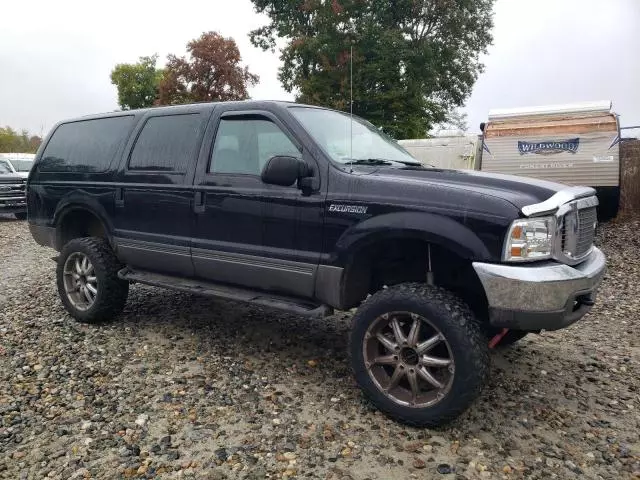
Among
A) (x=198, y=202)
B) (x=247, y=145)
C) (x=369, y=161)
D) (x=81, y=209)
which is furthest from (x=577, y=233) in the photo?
(x=81, y=209)

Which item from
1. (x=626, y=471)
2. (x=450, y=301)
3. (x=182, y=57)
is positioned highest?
(x=182, y=57)

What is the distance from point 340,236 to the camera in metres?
3.39

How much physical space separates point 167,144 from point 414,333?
105 inches

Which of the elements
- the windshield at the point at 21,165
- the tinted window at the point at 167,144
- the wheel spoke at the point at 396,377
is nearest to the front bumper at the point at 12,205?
the windshield at the point at 21,165

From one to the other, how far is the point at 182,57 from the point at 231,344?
34.2m

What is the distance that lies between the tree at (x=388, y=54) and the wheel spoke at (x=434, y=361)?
20.7 meters

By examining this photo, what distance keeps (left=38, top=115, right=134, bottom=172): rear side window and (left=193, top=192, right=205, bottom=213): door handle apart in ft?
4.01

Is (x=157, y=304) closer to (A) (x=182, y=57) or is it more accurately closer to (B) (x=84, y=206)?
(B) (x=84, y=206)

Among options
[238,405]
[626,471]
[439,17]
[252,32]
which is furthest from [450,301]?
[252,32]

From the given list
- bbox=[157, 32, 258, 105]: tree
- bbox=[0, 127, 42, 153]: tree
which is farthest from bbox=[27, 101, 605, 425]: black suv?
bbox=[0, 127, 42, 153]: tree

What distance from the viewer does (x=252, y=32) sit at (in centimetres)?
3019

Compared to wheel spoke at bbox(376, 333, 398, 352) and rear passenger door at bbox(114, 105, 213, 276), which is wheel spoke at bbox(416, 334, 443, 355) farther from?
rear passenger door at bbox(114, 105, 213, 276)

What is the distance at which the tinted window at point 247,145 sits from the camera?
3.85 m

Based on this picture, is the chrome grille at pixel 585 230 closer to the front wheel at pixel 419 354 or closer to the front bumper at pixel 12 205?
the front wheel at pixel 419 354
